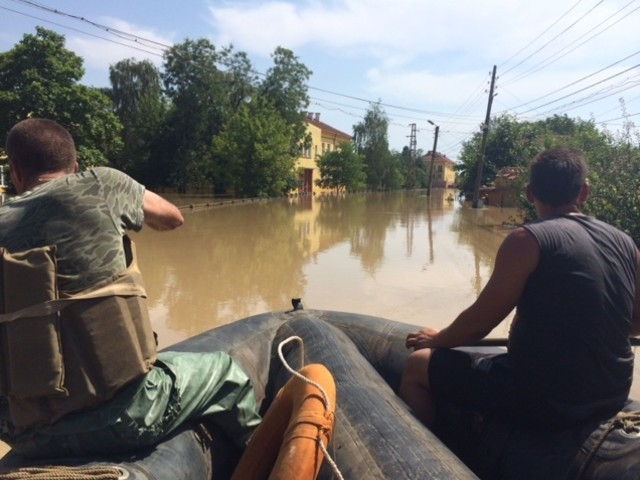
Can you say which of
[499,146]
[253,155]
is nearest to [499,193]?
[499,146]

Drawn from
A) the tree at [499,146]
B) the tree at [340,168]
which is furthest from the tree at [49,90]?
the tree at [340,168]

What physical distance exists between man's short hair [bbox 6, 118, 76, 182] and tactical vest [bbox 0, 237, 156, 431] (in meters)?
0.38

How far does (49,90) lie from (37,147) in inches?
1011

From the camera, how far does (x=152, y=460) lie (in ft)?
6.99

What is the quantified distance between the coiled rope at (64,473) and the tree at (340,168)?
5364 cm

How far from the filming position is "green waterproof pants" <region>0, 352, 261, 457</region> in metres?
1.96

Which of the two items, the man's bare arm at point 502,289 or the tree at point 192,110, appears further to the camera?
the tree at point 192,110

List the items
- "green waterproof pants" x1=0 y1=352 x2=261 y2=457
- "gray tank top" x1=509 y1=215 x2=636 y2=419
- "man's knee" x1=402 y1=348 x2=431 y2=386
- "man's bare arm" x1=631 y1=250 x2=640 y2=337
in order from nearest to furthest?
"green waterproof pants" x1=0 y1=352 x2=261 y2=457 < "gray tank top" x1=509 y1=215 x2=636 y2=419 < "man's bare arm" x1=631 y1=250 x2=640 y2=337 < "man's knee" x1=402 y1=348 x2=431 y2=386

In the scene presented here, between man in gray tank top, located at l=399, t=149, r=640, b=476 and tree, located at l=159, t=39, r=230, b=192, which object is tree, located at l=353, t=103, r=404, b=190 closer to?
tree, located at l=159, t=39, r=230, b=192

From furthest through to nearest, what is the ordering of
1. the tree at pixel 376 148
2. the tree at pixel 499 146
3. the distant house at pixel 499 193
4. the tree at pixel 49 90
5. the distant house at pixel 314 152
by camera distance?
the tree at pixel 376 148 < the distant house at pixel 314 152 < the tree at pixel 499 146 < the distant house at pixel 499 193 < the tree at pixel 49 90

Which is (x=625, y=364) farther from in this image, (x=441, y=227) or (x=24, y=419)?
(x=441, y=227)

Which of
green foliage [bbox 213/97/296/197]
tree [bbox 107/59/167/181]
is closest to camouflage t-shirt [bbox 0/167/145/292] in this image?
green foliage [bbox 213/97/296/197]

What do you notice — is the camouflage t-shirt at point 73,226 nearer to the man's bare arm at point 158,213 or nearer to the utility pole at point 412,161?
the man's bare arm at point 158,213

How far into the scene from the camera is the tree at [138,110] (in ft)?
138
